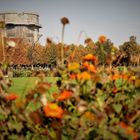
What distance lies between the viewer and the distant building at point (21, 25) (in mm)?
116256

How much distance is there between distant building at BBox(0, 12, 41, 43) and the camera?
381ft

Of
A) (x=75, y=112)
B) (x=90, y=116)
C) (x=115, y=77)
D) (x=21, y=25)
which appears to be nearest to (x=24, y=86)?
(x=115, y=77)

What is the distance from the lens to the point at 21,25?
117 metres

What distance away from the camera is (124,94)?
2.98m

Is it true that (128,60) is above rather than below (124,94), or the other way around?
above

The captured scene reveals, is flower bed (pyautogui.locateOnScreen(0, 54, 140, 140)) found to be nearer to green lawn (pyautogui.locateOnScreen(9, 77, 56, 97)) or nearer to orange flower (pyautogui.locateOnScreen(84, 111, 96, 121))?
orange flower (pyautogui.locateOnScreen(84, 111, 96, 121))

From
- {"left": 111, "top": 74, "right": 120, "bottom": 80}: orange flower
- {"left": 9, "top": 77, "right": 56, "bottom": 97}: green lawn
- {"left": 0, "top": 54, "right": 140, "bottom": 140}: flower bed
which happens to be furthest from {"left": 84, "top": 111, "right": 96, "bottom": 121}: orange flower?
{"left": 111, "top": 74, "right": 120, "bottom": 80}: orange flower

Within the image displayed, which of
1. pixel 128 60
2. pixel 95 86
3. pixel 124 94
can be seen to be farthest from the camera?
pixel 128 60

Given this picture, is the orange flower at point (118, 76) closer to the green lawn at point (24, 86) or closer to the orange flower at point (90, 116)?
the green lawn at point (24, 86)

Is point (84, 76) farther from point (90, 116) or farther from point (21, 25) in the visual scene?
point (21, 25)

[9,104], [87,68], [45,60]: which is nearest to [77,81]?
[87,68]

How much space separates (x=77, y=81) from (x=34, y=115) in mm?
408

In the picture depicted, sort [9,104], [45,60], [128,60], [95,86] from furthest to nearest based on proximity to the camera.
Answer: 1. [45,60]
2. [128,60]
3. [95,86]
4. [9,104]

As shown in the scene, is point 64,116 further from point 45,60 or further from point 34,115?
point 45,60
